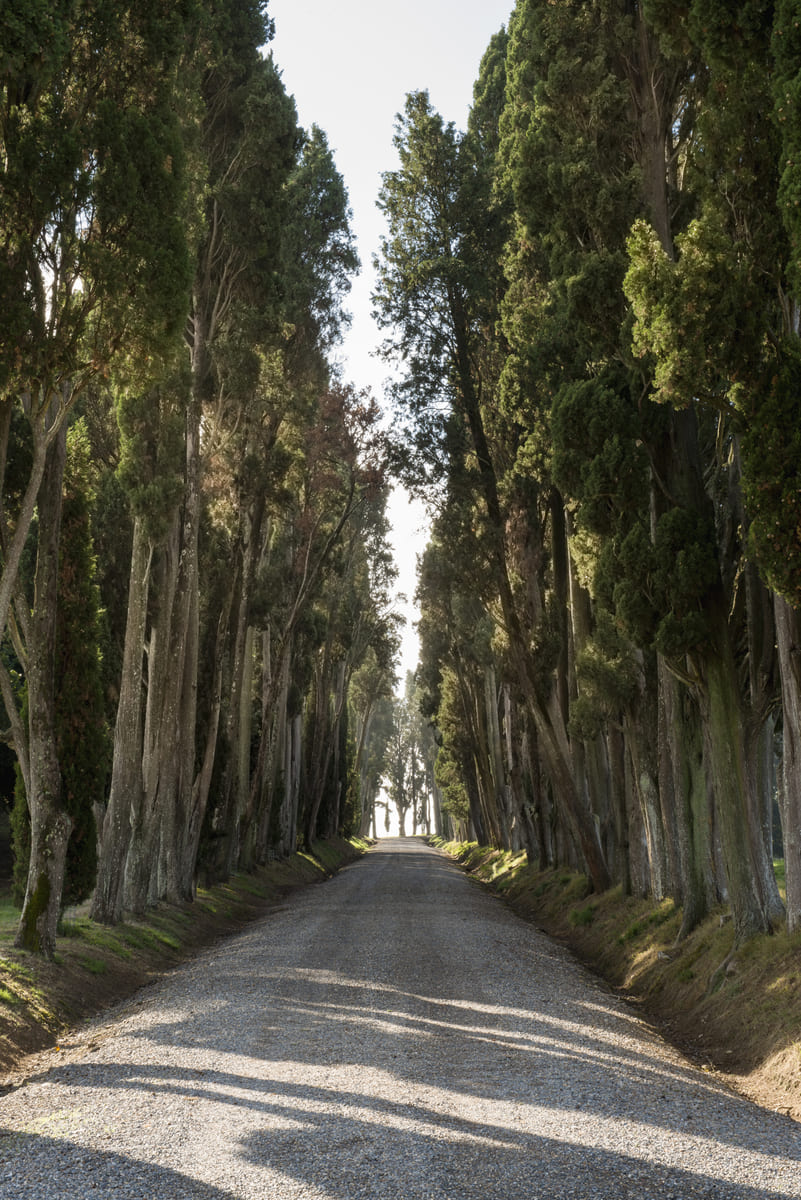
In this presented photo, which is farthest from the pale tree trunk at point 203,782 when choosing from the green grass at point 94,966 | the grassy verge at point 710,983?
the grassy verge at point 710,983

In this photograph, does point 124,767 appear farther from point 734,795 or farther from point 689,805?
point 734,795

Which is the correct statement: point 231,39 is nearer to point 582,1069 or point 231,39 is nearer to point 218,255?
point 218,255

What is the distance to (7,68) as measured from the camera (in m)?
7.70

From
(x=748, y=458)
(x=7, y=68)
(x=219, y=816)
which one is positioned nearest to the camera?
(x=748, y=458)

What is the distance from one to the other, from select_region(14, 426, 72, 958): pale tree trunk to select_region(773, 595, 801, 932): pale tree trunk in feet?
23.2

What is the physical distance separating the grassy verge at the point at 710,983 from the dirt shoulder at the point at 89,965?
211 inches

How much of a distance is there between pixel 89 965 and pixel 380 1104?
5.98 meters

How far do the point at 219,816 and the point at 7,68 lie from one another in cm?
Result: 1646

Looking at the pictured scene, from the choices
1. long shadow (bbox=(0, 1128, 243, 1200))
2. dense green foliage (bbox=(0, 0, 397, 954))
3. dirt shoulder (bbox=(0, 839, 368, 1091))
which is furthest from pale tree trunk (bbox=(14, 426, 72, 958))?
long shadow (bbox=(0, 1128, 243, 1200))

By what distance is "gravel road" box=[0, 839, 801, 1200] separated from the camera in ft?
13.8

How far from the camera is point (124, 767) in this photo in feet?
43.5

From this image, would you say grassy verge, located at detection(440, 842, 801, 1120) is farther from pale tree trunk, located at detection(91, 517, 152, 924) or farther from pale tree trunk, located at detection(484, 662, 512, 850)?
pale tree trunk, located at detection(484, 662, 512, 850)

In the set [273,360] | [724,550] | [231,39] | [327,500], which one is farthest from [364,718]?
[724,550]

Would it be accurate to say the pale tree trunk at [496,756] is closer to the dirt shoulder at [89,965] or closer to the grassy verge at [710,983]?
the dirt shoulder at [89,965]
